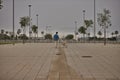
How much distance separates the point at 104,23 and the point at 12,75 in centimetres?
3979

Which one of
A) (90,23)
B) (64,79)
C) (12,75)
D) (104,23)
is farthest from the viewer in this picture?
(90,23)

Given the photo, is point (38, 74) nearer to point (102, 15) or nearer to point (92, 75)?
point (92, 75)

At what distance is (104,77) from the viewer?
340 inches

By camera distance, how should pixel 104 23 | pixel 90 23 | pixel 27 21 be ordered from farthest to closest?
1. pixel 90 23
2. pixel 27 21
3. pixel 104 23

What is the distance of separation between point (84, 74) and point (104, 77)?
899mm

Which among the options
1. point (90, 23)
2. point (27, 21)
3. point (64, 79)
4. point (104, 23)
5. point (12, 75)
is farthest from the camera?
point (90, 23)

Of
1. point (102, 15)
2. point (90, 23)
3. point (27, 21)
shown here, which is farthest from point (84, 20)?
point (102, 15)

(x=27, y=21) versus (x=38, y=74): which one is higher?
(x=27, y=21)

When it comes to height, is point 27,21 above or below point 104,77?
above

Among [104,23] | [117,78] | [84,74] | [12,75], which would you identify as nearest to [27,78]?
[12,75]

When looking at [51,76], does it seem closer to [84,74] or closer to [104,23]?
[84,74]

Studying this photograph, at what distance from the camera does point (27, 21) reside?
64.9 m

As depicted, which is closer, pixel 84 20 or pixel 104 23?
pixel 104 23

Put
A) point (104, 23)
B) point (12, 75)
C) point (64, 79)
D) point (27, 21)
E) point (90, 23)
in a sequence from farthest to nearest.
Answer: point (90, 23)
point (27, 21)
point (104, 23)
point (12, 75)
point (64, 79)
